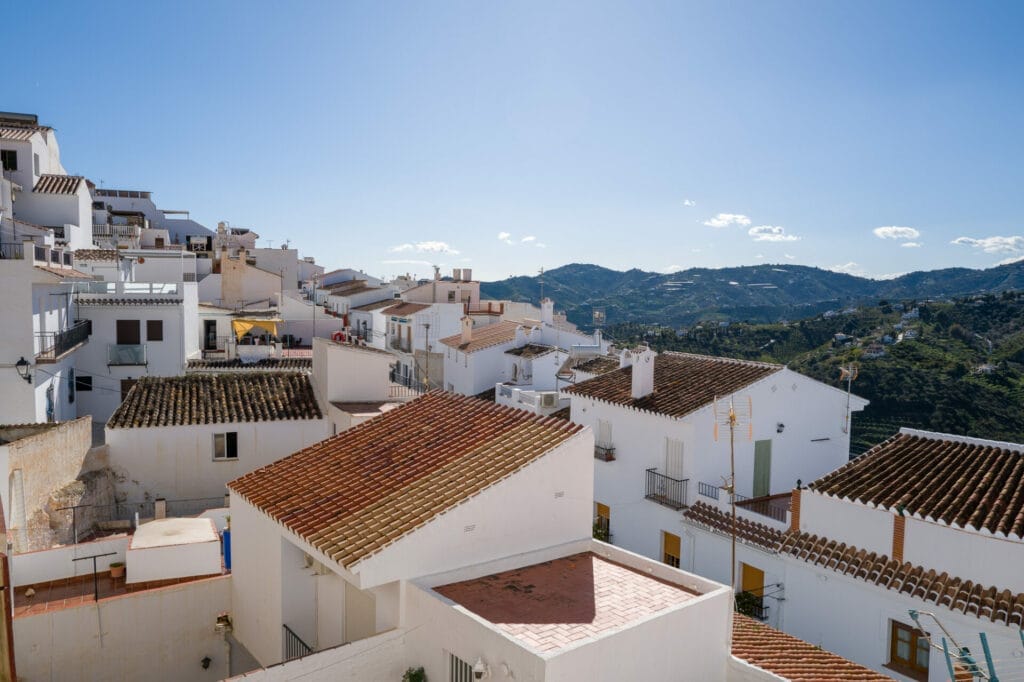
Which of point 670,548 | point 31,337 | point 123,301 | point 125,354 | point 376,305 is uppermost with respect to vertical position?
point 123,301

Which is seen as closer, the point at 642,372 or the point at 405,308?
the point at 642,372

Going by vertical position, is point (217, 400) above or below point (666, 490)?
above

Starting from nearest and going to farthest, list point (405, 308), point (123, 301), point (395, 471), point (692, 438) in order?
point (395, 471) → point (692, 438) → point (123, 301) → point (405, 308)

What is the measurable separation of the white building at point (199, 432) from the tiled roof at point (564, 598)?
1268cm

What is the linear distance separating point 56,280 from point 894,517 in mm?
23235

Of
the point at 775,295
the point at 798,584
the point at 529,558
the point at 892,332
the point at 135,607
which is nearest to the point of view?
the point at 529,558

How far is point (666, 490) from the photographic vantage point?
20688 millimetres

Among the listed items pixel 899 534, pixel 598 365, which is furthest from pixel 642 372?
pixel 899 534

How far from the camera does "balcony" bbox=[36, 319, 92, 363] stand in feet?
74.1

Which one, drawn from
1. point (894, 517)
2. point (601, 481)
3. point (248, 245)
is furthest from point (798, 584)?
point (248, 245)

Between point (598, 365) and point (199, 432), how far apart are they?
15526 millimetres

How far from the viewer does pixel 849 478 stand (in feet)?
54.4

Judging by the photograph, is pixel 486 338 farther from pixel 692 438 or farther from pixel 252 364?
pixel 692 438

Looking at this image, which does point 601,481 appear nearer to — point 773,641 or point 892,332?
point 773,641
